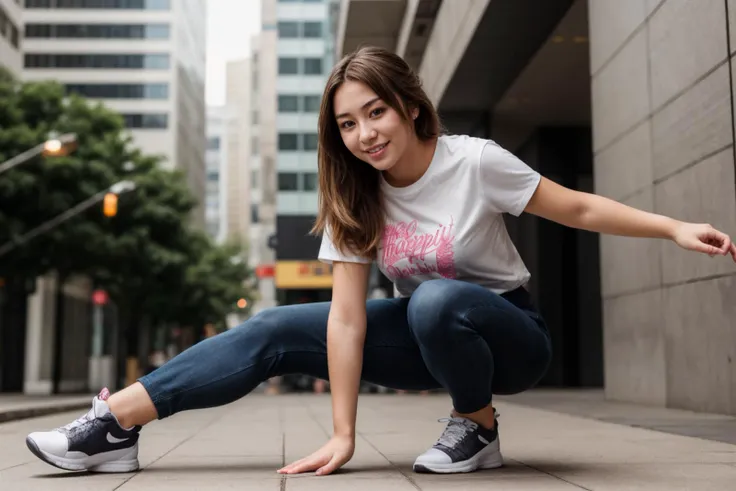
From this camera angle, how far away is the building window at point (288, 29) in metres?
54.2

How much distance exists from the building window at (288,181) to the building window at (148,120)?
25751 mm

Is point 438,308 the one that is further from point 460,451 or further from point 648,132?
point 648,132

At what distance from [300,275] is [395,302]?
1528 inches

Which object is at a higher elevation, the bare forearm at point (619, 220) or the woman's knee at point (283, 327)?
the bare forearm at point (619, 220)

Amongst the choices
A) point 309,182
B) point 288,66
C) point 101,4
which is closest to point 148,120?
point 101,4

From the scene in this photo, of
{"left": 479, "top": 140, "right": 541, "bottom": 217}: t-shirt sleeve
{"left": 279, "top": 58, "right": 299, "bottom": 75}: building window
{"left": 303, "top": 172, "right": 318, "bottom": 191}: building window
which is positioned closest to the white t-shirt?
{"left": 479, "top": 140, "right": 541, "bottom": 217}: t-shirt sleeve

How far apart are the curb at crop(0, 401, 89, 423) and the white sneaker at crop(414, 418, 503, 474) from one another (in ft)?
27.9

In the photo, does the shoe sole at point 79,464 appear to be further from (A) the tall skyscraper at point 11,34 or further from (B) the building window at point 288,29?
(B) the building window at point 288,29

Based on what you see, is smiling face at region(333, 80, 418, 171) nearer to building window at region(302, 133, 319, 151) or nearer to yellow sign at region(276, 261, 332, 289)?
yellow sign at region(276, 261, 332, 289)

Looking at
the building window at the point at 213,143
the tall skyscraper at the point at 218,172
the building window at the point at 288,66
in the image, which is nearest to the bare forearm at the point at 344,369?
the building window at the point at 288,66

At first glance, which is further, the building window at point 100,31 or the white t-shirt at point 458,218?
the building window at point 100,31

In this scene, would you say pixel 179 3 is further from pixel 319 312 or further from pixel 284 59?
pixel 319 312

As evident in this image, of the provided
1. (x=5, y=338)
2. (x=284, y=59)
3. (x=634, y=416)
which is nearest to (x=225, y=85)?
(x=284, y=59)

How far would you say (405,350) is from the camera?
3.80 m
